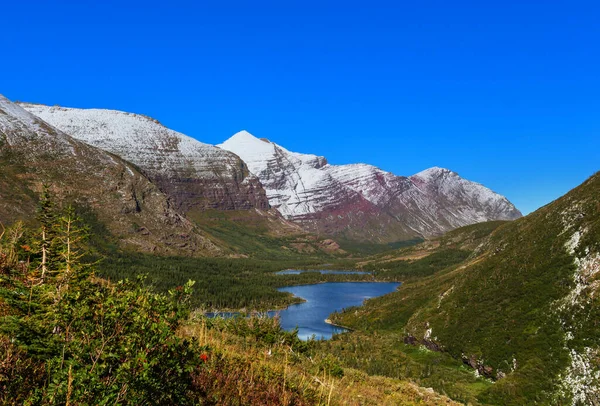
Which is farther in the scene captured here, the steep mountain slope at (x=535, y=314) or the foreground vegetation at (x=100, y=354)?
the steep mountain slope at (x=535, y=314)

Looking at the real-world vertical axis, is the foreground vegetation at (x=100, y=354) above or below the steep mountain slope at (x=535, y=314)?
above

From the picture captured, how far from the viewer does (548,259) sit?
4033 inches

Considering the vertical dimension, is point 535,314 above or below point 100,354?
below

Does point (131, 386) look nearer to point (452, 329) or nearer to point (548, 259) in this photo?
point (548, 259)

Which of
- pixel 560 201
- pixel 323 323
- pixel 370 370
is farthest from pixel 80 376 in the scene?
pixel 323 323

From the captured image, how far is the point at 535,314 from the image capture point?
3553 inches

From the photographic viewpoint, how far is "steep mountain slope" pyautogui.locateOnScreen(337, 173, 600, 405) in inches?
2726

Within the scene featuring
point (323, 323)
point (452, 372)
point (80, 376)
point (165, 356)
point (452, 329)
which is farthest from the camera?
point (323, 323)

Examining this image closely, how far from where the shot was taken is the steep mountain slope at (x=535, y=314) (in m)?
69.2

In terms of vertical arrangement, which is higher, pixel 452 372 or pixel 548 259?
pixel 548 259

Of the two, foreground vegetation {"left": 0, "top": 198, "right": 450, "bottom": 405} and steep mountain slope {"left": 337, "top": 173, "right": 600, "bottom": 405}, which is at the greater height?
foreground vegetation {"left": 0, "top": 198, "right": 450, "bottom": 405}

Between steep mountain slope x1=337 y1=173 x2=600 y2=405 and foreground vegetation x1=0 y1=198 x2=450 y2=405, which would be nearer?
foreground vegetation x1=0 y1=198 x2=450 y2=405

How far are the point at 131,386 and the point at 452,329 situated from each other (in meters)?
127

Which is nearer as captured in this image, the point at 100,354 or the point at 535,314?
the point at 100,354
